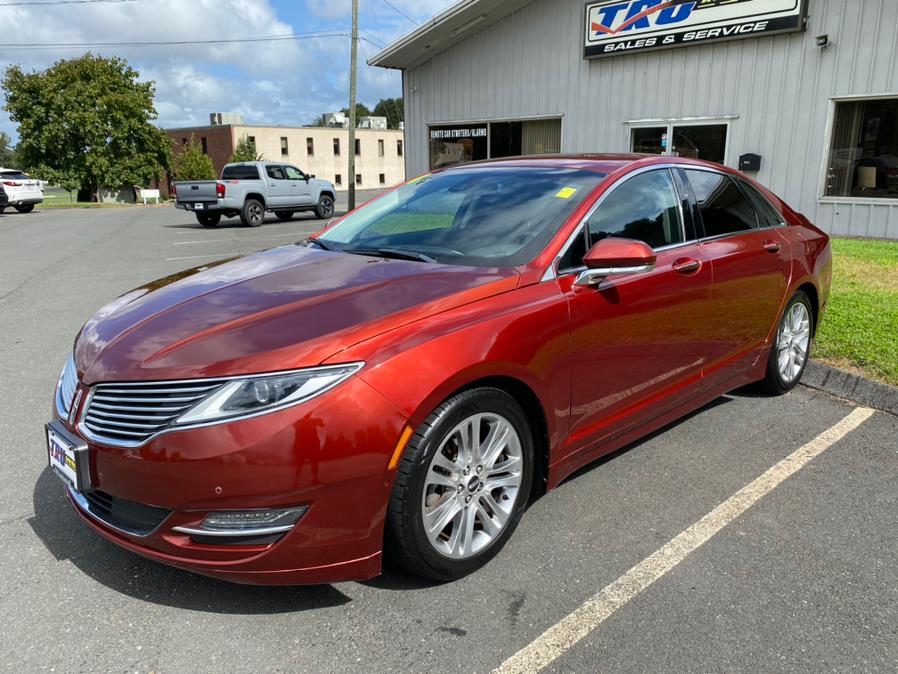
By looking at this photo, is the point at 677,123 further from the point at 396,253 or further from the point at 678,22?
the point at 396,253

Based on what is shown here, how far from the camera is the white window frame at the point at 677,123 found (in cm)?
1316

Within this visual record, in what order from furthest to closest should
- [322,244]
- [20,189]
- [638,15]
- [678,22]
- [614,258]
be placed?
1. [20,189]
2. [638,15]
3. [678,22]
4. [322,244]
5. [614,258]

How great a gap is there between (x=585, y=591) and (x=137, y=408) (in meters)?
1.78

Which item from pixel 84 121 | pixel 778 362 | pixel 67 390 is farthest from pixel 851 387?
pixel 84 121

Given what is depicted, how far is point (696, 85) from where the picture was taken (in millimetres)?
13445

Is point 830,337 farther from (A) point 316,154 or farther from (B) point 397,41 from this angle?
(A) point 316,154

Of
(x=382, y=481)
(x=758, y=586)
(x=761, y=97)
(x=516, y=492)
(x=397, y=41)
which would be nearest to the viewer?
(x=382, y=481)

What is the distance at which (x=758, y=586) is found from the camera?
2689 millimetres

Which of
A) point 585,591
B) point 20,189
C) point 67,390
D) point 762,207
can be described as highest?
point 762,207

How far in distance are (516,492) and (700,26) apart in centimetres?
1285

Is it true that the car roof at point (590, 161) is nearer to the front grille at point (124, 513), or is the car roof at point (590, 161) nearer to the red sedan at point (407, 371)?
the red sedan at point (407, 371)

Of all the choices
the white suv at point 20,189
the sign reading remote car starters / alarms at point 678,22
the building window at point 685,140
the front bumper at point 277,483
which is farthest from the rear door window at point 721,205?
the white suv at point 20,189

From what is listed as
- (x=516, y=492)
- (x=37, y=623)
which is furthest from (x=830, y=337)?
(x=37, y=623)

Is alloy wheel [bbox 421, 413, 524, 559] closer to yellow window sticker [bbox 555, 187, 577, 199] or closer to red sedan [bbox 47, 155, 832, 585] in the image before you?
red sedan [bbox 47, 155, 832, 585]
